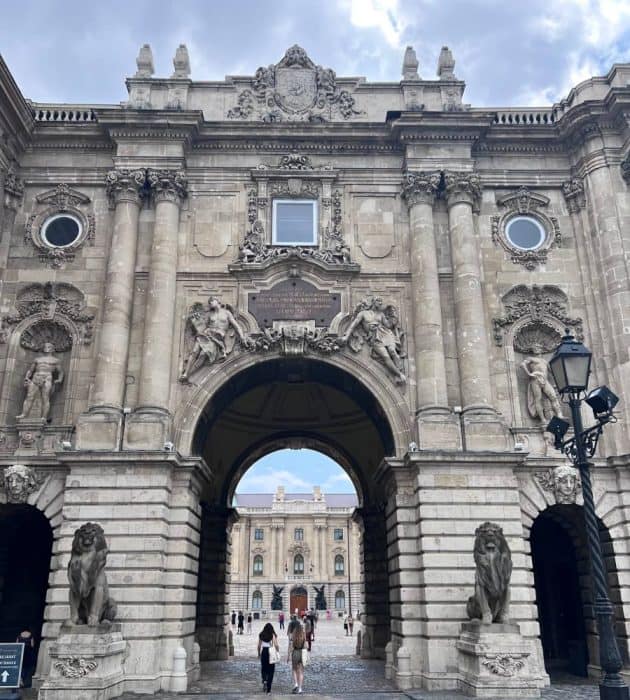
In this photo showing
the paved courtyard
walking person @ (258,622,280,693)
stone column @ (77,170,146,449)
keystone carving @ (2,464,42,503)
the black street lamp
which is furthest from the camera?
stone column @ (77,170,146,449)

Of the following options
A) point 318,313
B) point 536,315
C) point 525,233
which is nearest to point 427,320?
point 318,313

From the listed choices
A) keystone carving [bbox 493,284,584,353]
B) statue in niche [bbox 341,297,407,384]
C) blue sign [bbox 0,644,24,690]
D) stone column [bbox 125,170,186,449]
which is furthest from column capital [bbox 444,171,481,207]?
blue sign [bbox 0,644,24,690]

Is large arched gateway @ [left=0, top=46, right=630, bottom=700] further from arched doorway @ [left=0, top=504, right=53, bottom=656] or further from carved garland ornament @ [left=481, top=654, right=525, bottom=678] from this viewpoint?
carved garland ornament @ [left=481, top=654, right=525, bottom=678]

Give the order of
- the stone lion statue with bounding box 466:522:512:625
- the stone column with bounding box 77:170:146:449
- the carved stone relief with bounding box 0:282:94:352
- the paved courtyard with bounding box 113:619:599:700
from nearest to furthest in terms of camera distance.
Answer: the stone lion statue with bounding box 466:522:512:625 < the paved courtyard with bounding box 113:619:599:700 < the stone column with bounding box 77:170:146:449 < the carved stone relief with bounding box 0:282:94:352

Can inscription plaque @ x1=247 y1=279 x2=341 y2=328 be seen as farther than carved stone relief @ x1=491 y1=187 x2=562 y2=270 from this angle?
No

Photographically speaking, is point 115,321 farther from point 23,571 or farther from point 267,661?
point 267,661

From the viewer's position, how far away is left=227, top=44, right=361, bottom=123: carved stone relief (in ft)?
80.8

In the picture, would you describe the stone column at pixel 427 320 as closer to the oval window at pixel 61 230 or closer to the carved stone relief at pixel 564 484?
the carved stone relief at pixel 564 484

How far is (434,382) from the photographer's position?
2102cm

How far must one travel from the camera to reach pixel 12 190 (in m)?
23.2

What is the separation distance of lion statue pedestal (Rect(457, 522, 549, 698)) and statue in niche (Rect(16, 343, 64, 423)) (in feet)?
43.4

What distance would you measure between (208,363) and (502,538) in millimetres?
10143

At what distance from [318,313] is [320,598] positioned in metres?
72.4

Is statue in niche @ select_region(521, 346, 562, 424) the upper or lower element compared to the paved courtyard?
upper
